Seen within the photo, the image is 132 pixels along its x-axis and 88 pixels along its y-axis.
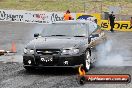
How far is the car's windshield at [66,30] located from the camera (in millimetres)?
14211

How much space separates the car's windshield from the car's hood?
0.54 meters

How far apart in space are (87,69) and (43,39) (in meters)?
1.66

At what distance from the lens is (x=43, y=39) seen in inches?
538

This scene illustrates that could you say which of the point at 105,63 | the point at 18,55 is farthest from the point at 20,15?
the point at 105,63

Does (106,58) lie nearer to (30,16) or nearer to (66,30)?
(66,30)

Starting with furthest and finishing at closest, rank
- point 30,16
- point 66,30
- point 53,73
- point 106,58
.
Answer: point 30,16 → point 106,58 → point 66,30 → point 53,73

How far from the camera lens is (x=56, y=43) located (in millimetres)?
12977

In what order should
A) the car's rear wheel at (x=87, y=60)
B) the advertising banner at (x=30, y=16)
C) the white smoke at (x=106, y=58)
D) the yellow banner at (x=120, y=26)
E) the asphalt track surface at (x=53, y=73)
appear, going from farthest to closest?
1. the advertising banner at (x=30, y=16)
2. the yellow banner at (x=120, y=26)
3. the white smoke at (x=106, y=58)
4. the car's rear wheel at (x=87, y=60)
5. the asphalt track surface at (x=53, y=73)

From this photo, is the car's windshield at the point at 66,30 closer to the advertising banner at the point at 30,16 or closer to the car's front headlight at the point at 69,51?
the car's front headlight at the point at 69,51

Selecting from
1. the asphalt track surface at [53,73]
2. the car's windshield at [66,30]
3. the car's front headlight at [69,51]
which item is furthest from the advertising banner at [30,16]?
the car's front headlight at [69,51]

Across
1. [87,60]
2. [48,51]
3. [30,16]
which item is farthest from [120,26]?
[48,51]

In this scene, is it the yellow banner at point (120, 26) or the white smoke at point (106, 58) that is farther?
the yellow banner at point (120, 26)

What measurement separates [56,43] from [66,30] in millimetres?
1558

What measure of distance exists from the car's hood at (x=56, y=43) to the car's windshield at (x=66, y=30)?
54 centimetres
